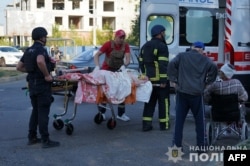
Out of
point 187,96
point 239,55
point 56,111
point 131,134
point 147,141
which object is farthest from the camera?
point 56,111

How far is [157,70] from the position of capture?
914 cm

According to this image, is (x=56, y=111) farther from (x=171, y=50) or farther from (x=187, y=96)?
(x=187, y=96)

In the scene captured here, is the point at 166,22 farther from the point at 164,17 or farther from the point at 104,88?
the point at 104,88

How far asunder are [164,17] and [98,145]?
3.83 meters

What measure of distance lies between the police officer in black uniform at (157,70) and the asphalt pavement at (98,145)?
259mm

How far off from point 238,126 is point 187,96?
1.17 m

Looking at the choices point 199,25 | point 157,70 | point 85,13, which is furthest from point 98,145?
point 85,13

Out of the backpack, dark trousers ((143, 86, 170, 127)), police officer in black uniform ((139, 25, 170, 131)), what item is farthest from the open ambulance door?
dark trousers ((143, 86, 170, 127))

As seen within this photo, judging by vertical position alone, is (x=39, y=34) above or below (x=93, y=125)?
above

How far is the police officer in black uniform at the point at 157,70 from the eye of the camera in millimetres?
9055

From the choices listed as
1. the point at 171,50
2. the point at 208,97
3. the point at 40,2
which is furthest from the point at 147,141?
the point at 40,2

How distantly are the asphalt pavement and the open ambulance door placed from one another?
1632 mm

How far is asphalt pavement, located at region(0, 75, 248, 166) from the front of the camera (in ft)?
23.2

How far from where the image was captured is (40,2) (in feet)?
297
